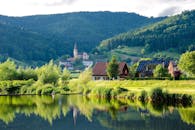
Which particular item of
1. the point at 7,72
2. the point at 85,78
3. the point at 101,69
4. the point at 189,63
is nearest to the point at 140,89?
the point at 85,78

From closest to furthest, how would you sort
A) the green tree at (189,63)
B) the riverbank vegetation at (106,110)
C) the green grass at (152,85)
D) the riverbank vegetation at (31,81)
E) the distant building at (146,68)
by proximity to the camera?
the riverbank vegetation at (106,110)
the green grass at (152,85)
the green tree at (189,63)
the riverbank vegetation at (31,81)
the distant building at (146,68)

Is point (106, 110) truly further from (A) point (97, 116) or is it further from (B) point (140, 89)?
(B) point (140, 89)

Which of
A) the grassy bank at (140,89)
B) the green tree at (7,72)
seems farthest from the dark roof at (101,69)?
the green tree at (7,72)

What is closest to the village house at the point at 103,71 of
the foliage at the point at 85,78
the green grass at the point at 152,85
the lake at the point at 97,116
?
the green grass at the point at 152,85

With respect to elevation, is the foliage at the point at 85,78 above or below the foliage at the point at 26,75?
below

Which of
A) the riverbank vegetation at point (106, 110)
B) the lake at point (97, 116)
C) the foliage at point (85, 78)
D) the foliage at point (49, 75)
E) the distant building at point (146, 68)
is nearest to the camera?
the lake at point (97, 116)

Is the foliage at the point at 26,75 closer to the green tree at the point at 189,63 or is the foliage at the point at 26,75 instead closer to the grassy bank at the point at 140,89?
the grassy bank at the point at 140,89

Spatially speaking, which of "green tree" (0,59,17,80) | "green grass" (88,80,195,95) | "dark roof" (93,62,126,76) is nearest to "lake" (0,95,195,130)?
"green grass" (88,80,195,95)

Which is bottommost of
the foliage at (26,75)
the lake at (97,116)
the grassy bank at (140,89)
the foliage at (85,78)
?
the lake at (97,116)

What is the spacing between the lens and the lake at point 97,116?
5150cm

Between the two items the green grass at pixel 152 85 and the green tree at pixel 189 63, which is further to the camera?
the green tree at pixel 189 63

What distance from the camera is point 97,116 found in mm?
60594

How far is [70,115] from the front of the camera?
2445 inches

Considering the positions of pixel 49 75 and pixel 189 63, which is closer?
pixel 189 63
